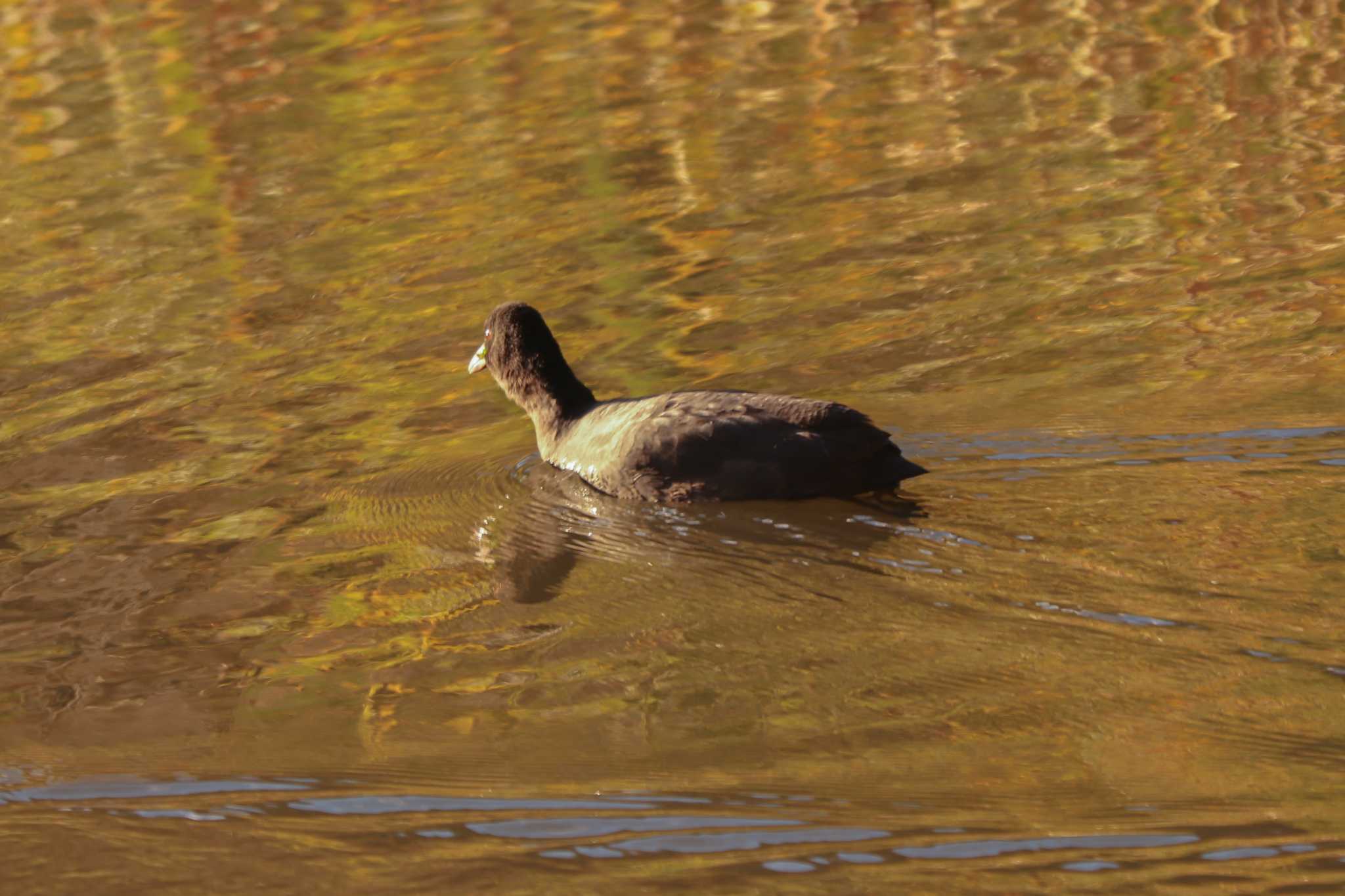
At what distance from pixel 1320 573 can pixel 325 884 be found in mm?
3054

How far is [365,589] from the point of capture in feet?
20.4

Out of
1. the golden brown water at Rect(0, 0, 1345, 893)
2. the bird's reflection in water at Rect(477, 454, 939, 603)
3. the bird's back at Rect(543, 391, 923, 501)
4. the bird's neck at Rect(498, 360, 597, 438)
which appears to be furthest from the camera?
the bird's neck at Rect(498, 360, 597, 438)

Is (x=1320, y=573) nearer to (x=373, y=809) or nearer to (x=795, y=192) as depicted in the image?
(x=373, y=809)

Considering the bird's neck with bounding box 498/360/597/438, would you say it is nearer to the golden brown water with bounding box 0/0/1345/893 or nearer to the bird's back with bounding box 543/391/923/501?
the golden brown water with bounding box 0/0/1345/893

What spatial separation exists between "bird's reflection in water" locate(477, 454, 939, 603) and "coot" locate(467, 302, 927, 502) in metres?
0.07

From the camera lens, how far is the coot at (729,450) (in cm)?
643

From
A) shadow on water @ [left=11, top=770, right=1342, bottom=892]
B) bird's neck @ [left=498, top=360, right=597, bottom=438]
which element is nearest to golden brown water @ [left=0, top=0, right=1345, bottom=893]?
shadow on water @ [left=11, top=770, right=1342, bottom=892]

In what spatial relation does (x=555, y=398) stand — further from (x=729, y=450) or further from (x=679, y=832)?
(x=679, y=832)

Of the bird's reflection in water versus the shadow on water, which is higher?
the shadow on water

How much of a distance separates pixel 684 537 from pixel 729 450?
1.30 feet

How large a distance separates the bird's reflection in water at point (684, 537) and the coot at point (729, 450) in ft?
0.24

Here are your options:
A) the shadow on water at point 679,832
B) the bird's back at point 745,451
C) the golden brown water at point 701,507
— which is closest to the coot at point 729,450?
the bird's back at point 745,451

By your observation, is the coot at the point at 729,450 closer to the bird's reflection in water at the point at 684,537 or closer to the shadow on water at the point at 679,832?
the bird's reflection in water at the point at 684,537

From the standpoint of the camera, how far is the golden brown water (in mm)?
4285
